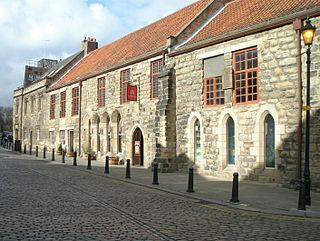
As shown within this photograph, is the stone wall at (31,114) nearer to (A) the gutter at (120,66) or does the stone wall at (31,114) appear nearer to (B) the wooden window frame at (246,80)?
(A) the gutter at (120,66)

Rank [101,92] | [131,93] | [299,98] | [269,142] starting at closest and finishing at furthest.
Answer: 1. [299,98]
2. [269,142]
3. [131,93]
4. [101,92]

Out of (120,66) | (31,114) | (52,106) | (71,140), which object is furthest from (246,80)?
(31,114)

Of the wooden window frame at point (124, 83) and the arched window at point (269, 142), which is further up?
the wooden window frame at point (124, 83)

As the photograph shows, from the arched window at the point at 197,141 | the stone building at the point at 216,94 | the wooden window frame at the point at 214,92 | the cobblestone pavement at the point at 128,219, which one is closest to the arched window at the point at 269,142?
the stone building at the point at 216,94

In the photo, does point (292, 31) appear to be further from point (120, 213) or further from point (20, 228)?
point (20, 228)

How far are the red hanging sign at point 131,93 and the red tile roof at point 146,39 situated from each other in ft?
6.83

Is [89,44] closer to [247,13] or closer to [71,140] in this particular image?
[71,140]

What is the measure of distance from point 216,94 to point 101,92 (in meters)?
12.7

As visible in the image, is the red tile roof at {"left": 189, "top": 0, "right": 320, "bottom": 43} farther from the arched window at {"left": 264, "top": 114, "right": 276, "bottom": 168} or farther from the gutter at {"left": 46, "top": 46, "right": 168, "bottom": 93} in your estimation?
the arched window at {"left": 264, "top": 114, "right": 276, "bottom": 168}

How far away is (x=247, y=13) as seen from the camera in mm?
18906

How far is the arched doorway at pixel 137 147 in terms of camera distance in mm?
23672

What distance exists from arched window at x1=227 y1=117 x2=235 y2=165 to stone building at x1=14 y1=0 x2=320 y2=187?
4 centimetres

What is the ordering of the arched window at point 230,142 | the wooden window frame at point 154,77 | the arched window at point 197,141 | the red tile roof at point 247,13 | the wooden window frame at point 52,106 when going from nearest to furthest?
1. the red tile roof at point 247,13
2. the arched window at point 230,142
3. the arched window at point 197,141
4. the wooden window frame at point 154,77
5. the wooden window frame at point 52,106

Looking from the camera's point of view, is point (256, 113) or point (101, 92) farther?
point (101, 92)
